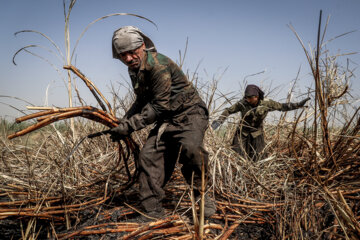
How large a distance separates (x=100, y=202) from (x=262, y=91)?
3.47m

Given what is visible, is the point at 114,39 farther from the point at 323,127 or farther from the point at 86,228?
the point at 323,127

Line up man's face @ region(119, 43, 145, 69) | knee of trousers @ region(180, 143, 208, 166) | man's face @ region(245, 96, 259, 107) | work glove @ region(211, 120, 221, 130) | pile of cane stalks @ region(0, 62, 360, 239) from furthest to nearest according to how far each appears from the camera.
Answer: man's face @ region(245, 96, 259, 107) < work glove @ region(211, 120, 221, 130) < man's face @ region(119, 43, 145, 69) < knee of trousers @ region(180, 143, 208, 166) < pile of cane stalks @ region(0, 62, 360, 239)

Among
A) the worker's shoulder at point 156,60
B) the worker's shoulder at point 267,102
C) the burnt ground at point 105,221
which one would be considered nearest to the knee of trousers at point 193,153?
the burnt ground at point 105,221

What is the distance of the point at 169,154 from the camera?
218 cm

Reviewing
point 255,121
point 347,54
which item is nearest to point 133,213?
point 347,54

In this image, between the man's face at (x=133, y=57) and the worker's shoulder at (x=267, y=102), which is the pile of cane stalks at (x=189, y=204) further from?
the worker's shoulder at (x=267, y=102)

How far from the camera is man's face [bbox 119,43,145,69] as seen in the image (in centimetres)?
198

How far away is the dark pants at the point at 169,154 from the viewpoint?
1.92m

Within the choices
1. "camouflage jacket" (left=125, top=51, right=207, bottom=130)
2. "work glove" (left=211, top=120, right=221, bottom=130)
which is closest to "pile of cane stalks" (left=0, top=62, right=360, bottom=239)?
"camouflage jacket" (left=125, top=51, right=207, bottom=130)

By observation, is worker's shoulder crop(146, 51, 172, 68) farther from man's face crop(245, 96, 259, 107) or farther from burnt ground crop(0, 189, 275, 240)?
man's face crop(245, 96, 259, 107)

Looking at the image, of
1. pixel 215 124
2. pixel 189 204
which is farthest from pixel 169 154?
pixel 215 124

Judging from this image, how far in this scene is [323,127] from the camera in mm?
1932

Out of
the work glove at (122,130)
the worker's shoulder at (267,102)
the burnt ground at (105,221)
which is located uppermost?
the worker's shoulder at (267,102)

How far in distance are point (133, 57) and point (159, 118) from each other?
56 centimetres
